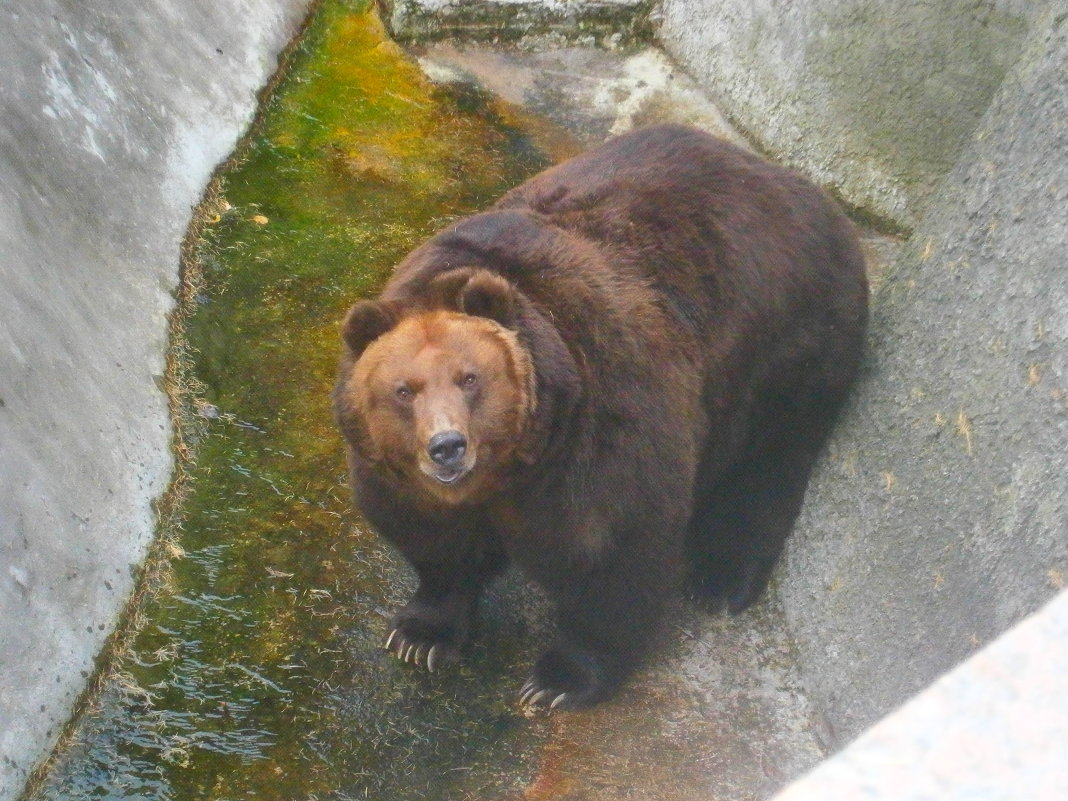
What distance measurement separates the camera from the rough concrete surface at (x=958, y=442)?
11.3 ft

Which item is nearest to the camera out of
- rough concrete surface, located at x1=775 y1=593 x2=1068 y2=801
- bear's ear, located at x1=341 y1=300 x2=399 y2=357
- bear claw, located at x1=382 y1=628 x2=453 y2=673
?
A: rough concrete surface, located at x1=775 y1=593 x2=1068 y2=801

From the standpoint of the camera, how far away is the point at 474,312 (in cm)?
378

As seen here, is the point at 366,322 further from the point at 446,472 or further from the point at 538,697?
the point at 538,697

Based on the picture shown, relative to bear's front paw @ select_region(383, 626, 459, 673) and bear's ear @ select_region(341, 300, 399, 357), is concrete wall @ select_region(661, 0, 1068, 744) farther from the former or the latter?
bear's ear @ select_region(341, 300, 399, 357)

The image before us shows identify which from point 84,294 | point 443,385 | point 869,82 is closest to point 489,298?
point 443,385

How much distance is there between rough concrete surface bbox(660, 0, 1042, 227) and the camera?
20.3 ft

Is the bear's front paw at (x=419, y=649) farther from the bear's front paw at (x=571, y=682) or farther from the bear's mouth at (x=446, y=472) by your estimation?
the bear's mouth at (x=446, y=472)

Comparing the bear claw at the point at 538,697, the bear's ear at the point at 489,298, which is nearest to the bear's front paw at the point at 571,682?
the bear claw at the point at 538,697

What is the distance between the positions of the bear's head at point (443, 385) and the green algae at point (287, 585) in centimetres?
107

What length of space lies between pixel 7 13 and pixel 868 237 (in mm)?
4734

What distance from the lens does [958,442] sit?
3906 millimetres

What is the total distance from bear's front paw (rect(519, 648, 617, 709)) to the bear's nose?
1.27m

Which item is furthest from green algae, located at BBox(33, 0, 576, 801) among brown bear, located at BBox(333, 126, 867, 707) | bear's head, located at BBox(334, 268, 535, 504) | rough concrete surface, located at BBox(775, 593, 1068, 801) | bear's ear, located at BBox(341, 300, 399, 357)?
rough concrete surface, located at BBox(775, 593, 1068, 801)

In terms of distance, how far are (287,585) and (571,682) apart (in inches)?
49.1
